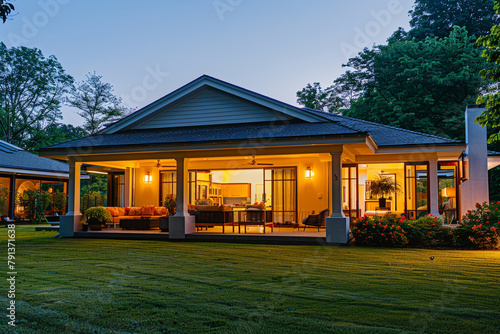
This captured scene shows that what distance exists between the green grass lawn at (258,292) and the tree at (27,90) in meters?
32.9

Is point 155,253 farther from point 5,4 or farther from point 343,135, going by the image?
point 5,4

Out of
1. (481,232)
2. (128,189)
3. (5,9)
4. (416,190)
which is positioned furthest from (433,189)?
(5,9)

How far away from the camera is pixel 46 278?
720cm

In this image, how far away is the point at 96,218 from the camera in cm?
1543

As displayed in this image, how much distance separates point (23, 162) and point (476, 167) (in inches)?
857

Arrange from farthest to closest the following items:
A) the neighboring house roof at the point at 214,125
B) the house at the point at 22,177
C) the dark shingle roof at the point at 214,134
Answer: the house at the point at 22,177 → the neighboring house roof at the point at 214,125 → the dark shingle roof at the point at 214,134

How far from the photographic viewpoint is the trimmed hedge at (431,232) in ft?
37.8

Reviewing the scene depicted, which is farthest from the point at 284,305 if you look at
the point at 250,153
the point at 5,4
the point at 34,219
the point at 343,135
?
the point at 34,219

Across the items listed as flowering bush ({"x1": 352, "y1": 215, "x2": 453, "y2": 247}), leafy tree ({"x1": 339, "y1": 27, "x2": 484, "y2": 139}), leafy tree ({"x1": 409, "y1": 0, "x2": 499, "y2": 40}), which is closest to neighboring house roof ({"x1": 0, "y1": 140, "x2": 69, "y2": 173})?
flowering bush ({"x1": 352, "y1": 215, "x2": 453, "y2": 247})

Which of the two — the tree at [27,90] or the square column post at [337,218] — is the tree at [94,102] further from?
the square column post at [337,218]

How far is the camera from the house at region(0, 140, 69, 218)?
907 inches

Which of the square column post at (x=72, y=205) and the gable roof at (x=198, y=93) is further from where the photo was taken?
the square column post at (x=72, y=205)

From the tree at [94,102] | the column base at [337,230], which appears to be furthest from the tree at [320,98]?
the column base at [337,230]

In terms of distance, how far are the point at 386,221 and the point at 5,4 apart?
1026 cm
